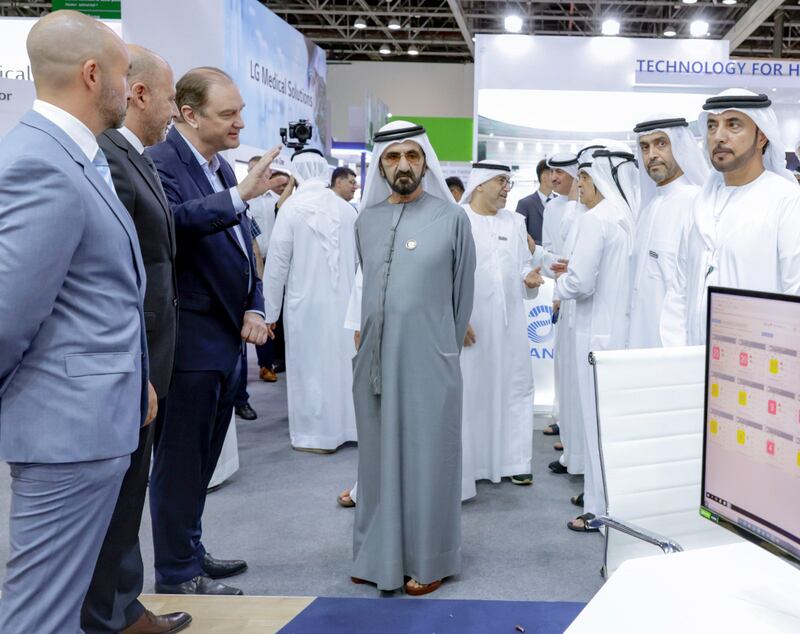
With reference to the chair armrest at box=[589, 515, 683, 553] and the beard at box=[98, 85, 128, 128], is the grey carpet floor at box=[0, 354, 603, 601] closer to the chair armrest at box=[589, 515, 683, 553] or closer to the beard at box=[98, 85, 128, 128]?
the chair armrest at box=[589, 515, 683, 553]

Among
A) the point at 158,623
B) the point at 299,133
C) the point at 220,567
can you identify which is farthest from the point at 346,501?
the point at 299,133

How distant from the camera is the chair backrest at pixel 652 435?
1.92 m

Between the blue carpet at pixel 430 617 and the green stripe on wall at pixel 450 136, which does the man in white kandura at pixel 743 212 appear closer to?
the blue carpet at pixel 430 617

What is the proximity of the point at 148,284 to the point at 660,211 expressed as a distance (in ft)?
7.23

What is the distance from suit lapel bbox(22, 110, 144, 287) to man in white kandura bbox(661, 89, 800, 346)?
6.12 ft

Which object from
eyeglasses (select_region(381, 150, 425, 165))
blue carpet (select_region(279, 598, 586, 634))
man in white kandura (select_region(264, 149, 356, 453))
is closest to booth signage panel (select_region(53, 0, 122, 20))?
man in white kandura (select_region(264, 149, 356, 453))

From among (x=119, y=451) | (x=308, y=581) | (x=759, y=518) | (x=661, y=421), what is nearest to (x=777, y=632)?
(x=759, y=518)

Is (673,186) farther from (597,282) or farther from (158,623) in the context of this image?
(158,623)

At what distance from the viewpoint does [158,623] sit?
2387mm

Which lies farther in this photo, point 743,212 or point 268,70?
point 268,70

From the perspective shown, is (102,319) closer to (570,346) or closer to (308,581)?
(308,581)

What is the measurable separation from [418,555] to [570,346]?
1865mm

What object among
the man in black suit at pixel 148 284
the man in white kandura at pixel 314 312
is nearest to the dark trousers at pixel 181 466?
the man in black suit at pixel 148 284

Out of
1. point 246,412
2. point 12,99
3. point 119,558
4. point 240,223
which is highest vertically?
point 12,99
